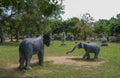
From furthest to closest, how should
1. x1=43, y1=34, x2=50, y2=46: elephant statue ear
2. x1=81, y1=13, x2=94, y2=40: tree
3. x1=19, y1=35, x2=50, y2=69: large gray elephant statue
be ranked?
x1=81, y1=13, x2=94, y2=40: tree, x1=43, y1=34, x2=50, y2=46: elephant statue ear, x1=19, y1=35, x2=50, y2=69: large gray elephant statue

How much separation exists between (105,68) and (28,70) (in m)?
3.97

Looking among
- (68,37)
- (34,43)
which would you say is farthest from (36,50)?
(68,37)

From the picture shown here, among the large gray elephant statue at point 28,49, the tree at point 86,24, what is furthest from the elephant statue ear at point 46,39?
the tree at point 86,24

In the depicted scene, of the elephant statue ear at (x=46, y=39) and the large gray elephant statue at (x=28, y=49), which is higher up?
the elephant statue ear at (x=46, y=39)

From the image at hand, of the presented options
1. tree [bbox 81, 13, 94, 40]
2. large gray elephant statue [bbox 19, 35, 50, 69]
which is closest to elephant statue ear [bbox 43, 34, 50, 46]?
large gray elephant statue [bbox 19, 35, 50, 69]

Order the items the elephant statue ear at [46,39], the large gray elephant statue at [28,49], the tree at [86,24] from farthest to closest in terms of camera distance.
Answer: the tree at [86,24] < the elephant statue ear at [46,39] < the large gray elephant statue at [28,49]

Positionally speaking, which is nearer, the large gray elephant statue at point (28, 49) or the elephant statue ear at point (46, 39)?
the large gray elephant statue at point (28, 49)

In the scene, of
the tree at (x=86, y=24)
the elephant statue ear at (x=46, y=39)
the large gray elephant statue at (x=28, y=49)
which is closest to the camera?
the large gray elephant statue at (x=28, y=49)

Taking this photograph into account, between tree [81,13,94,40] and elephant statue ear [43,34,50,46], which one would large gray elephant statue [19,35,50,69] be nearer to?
elephant statue ear [43,34,50,46]

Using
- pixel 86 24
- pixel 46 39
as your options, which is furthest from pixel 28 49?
pixel 86 24

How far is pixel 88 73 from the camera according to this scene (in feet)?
44.2

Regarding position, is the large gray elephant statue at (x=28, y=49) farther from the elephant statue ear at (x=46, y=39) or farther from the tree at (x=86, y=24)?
the tree at (x=86, y=24)

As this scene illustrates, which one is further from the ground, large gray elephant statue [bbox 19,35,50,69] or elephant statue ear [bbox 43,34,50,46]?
elephant statue ear [bbox 43,34,50,46]

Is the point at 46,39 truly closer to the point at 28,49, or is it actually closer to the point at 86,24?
the point at 28,49
